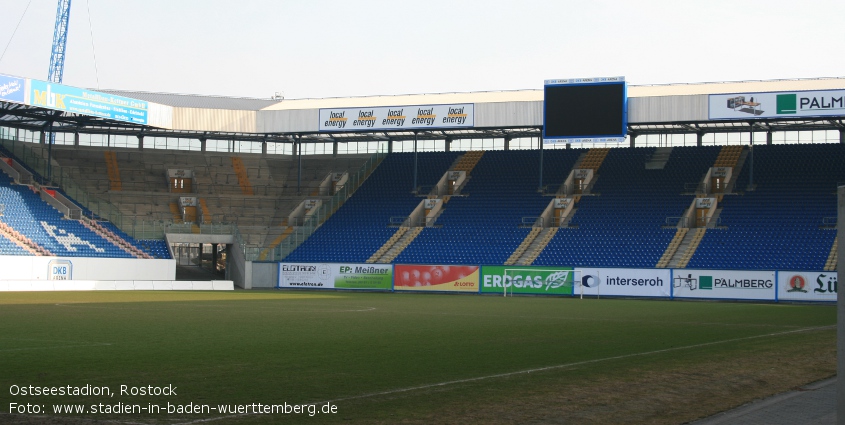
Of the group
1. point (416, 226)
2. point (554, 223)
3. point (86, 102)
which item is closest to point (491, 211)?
point (554, 223)

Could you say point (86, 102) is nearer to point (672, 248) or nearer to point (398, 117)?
point (398, 117)

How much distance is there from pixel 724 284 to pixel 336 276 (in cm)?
2446

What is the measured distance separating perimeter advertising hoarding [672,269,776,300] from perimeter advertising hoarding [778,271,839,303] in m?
0.56

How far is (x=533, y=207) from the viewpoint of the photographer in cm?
6494

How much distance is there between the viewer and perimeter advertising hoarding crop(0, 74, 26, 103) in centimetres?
5253

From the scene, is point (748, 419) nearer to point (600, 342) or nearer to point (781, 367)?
point (781, 367)

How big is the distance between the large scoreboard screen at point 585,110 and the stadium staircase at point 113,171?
1297 inches

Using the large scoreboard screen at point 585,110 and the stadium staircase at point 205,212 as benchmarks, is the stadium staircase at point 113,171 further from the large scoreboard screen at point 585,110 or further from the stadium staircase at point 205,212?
the large scoreboard screen at point 585,110

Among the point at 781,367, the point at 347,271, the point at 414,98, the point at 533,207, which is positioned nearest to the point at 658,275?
the point at 533,207

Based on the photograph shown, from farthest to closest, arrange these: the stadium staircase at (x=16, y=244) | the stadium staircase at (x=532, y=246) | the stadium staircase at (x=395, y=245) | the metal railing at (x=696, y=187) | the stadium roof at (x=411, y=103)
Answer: the metal railing at (x=696, y=187) → the stadium staircase at (x=395, y=245) → the stadium roof at (x=411, y=103) → the stadium staircase at (x=532, y=246) → the stadium staircase at (x=16, y=244)

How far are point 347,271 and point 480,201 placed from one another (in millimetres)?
12554

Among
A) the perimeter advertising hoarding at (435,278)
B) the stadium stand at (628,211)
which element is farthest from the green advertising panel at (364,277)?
the stadium stand at (628,211)

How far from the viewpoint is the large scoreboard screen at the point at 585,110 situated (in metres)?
58.1

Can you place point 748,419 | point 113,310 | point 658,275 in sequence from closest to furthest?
point 748,419 → point 113,310 → point 658,275
